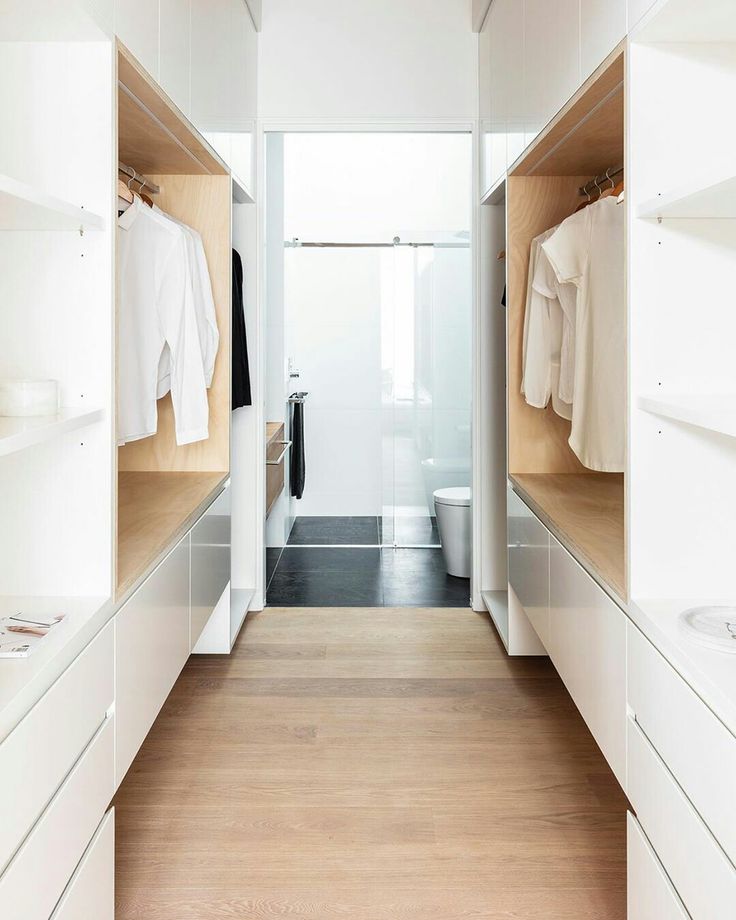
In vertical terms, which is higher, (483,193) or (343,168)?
(343,168)

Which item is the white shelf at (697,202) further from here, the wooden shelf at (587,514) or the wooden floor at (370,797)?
the wooden floor at (370,797)

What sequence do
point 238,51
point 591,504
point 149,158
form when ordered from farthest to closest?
1. point 238,51
2. point 149,158
3. point 591,504

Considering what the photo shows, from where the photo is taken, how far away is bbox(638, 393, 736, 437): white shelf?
124 cm

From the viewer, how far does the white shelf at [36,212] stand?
49.1 inches

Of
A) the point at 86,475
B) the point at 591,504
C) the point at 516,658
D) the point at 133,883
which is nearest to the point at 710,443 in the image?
the point at 591,504

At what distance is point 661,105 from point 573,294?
4.29 ft

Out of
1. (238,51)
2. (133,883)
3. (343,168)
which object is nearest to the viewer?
(133,883)

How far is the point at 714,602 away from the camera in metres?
1.57

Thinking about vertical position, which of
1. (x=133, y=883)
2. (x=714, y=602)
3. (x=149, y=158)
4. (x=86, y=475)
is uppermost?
(x=149, y=158)

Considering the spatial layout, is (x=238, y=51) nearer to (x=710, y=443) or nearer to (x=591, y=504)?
(x=591, y=504)

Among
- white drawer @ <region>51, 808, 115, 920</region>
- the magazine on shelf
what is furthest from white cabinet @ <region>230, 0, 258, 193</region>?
white drawer @ <region>51, 808, 115, 920</region>

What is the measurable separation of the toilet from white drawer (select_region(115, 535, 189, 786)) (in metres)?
2.24

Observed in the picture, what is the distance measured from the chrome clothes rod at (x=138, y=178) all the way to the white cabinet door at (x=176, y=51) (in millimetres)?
334

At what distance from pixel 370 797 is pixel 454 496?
2.46m
